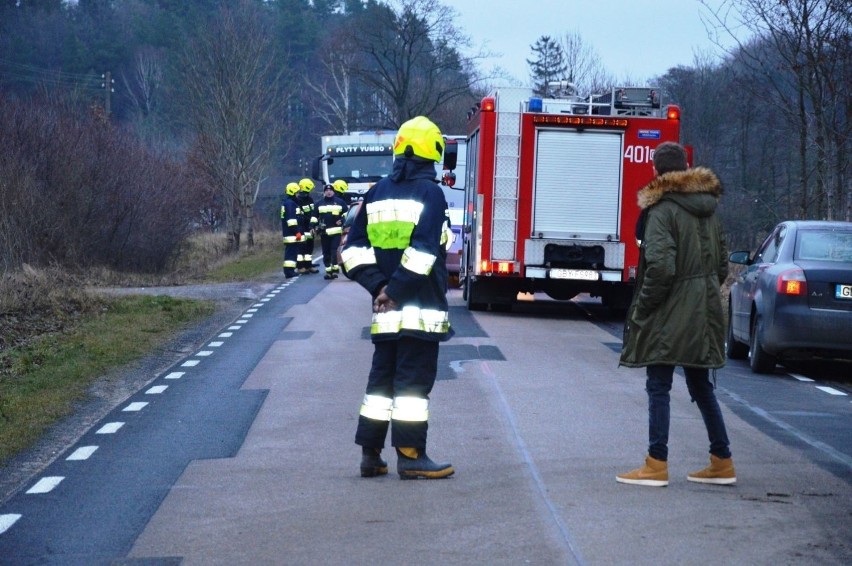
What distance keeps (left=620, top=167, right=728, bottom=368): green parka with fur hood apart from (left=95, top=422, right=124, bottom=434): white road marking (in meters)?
4.29

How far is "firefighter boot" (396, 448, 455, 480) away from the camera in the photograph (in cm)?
774

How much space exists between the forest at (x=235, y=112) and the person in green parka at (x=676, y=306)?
42.7ft

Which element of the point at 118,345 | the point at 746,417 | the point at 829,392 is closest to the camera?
the point at 746,417

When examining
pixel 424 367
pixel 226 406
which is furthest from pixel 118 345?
pixel 424 367

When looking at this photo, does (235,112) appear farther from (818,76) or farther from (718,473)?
(718,473)

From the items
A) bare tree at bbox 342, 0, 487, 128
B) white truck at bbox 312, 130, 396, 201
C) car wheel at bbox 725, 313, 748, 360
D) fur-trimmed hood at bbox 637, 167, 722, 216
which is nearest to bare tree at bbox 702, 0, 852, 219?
car wheel at bbox 725, 313, 748, 360

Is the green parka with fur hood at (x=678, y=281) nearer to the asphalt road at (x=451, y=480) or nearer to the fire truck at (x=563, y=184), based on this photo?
the asphalt road at (x=451, y=480)

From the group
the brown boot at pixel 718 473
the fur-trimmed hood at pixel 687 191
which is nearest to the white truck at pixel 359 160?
the fur-trimmed hood at pixel 687 191

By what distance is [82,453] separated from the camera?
914 cm

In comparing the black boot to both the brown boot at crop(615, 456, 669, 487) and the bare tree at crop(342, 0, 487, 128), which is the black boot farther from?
the bare tree at crop(342, 0, 487, 128)

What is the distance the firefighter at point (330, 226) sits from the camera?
1163 inches

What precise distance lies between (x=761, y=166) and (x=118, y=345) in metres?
40.8

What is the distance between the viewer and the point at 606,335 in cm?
1781

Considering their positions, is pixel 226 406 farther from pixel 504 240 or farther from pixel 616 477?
pixel 504 240
